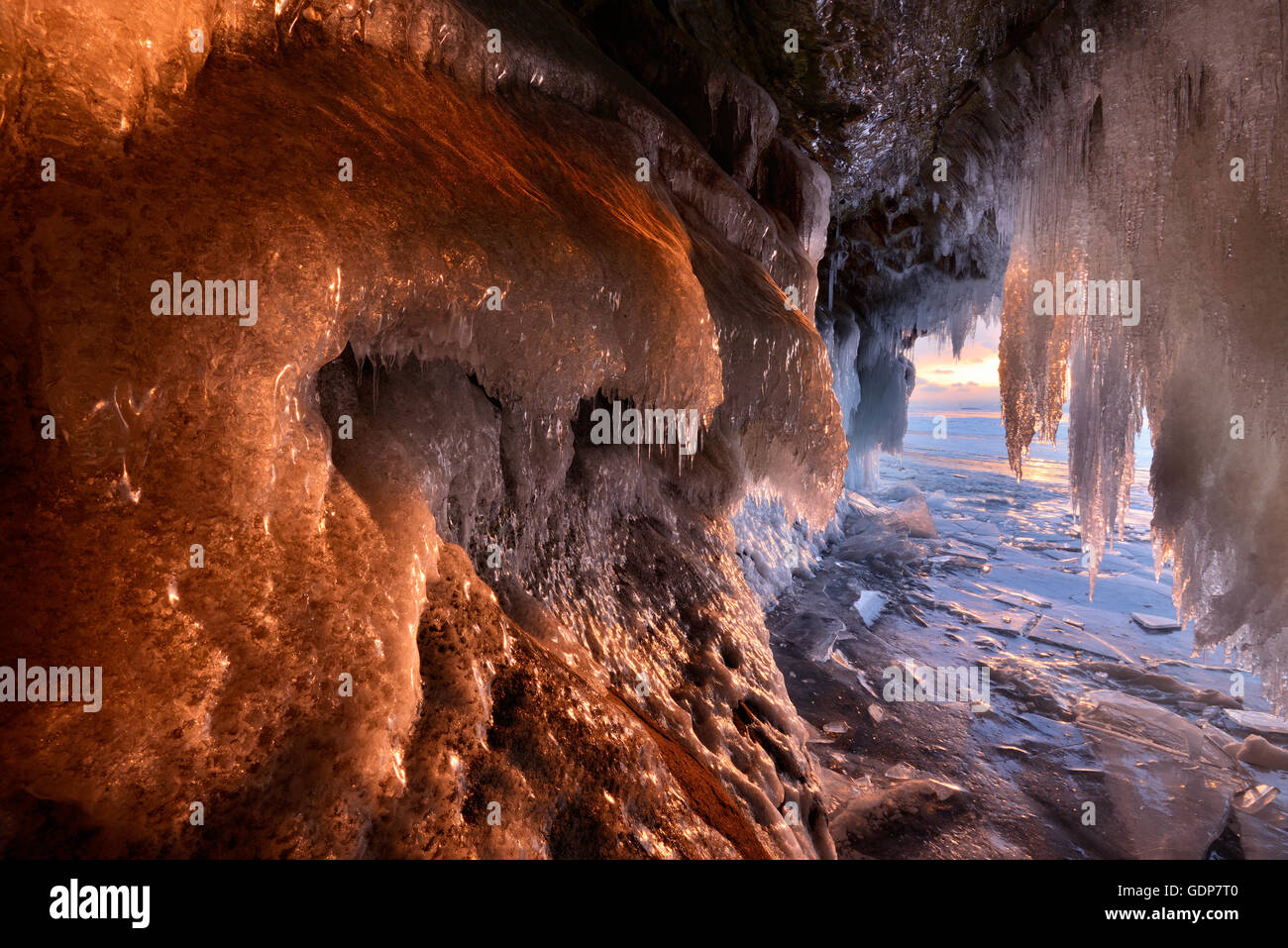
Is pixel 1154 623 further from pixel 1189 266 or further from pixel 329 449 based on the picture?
pixel 329 449

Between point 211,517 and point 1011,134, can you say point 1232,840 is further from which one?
point 211,517

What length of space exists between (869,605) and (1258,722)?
12.5ft

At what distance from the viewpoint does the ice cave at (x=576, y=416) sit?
4.25 ft

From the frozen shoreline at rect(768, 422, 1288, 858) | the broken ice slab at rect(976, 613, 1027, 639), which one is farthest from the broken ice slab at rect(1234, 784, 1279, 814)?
the broken ice slab at rect(976, 613, 1027, 639)

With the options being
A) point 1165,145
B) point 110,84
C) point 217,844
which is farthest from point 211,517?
point 1165,145

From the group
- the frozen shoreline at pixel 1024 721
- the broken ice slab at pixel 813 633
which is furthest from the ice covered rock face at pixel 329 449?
the broken ice slab at pixel 813 633

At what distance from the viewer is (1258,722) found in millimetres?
5059

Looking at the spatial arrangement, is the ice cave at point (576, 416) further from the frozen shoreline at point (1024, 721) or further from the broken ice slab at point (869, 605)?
the broken ice slab at point (869, 605)

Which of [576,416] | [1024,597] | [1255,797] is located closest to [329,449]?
[576,416]

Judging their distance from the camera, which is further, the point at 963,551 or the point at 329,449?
the point at 963,551

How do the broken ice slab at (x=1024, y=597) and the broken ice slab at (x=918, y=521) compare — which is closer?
the broken ice slab at (x=1024, y=597)

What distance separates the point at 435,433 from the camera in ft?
7.86

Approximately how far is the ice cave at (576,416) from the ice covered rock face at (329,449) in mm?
12
